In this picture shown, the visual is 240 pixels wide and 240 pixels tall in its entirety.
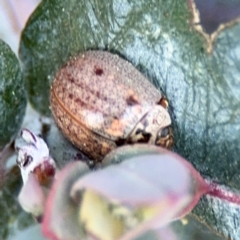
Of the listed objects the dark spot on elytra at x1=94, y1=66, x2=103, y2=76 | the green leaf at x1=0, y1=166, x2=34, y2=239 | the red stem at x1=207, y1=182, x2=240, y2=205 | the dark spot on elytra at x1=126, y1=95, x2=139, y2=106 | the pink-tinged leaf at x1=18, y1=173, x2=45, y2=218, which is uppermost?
the dark spot on elytra at x1=94, y1=66, x2=103, y2=76

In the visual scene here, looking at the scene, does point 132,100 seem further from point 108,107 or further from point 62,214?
point 62,214

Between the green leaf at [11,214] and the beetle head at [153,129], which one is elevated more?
the beetle head at [153,129]

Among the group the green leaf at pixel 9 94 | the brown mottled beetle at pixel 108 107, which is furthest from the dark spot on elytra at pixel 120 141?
the green leaf at pixel 9 94

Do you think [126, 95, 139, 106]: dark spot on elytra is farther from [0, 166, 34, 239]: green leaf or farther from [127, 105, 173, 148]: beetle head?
[0, 166, 34, 239]: green leaf

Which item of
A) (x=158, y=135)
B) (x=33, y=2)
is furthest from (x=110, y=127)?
(x=33, y=2)

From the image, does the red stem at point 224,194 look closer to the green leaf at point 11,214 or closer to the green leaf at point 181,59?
the green leaf at point 181,59

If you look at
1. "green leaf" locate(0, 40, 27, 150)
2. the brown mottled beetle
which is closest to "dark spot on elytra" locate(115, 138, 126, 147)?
the brown mottled beetle

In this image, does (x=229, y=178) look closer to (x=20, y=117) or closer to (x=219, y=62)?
(x=219, y=62)
